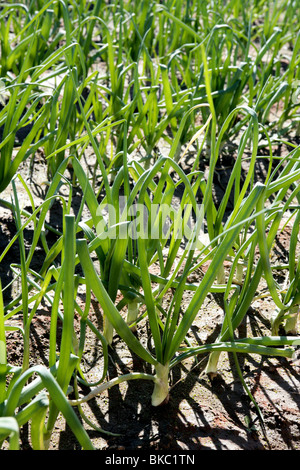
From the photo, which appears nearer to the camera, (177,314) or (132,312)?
(177,314)

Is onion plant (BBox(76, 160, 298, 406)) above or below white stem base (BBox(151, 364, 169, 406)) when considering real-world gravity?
above

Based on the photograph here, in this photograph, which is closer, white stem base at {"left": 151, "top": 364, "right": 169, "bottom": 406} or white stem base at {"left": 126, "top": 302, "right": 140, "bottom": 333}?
white stem base at {"left": 151, "top": 364, "right": 169, "bottom": 406}

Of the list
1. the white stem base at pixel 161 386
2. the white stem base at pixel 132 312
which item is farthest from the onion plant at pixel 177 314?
the white stem base at pixel 132 312

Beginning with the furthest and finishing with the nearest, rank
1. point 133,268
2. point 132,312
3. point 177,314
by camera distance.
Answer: point 132,312, point 133,268, point 177,314

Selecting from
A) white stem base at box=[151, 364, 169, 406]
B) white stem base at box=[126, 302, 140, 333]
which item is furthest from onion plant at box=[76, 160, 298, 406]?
white stem base at box=[126, 302, 140, 333]

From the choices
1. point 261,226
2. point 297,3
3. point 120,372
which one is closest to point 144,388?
point 120,372

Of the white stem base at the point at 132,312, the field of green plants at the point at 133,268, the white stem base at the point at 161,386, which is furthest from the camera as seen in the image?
the white stem base at the point at 132,312

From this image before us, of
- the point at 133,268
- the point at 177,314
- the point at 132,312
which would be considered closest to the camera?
the point at 177,314

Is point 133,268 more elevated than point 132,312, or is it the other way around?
point 133,268

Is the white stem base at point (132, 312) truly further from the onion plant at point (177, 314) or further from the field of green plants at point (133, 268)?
the onion plant at point (177, 314)

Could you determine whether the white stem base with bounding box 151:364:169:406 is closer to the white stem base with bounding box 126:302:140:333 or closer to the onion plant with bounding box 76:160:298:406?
the onion plant with bounding box 76:160:298:406

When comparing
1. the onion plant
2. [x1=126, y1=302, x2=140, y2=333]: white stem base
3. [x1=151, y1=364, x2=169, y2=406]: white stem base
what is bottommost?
[x1=151, y1=364, x2=169, y2=406]: white stem base

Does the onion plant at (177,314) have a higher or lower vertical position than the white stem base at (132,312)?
higher
